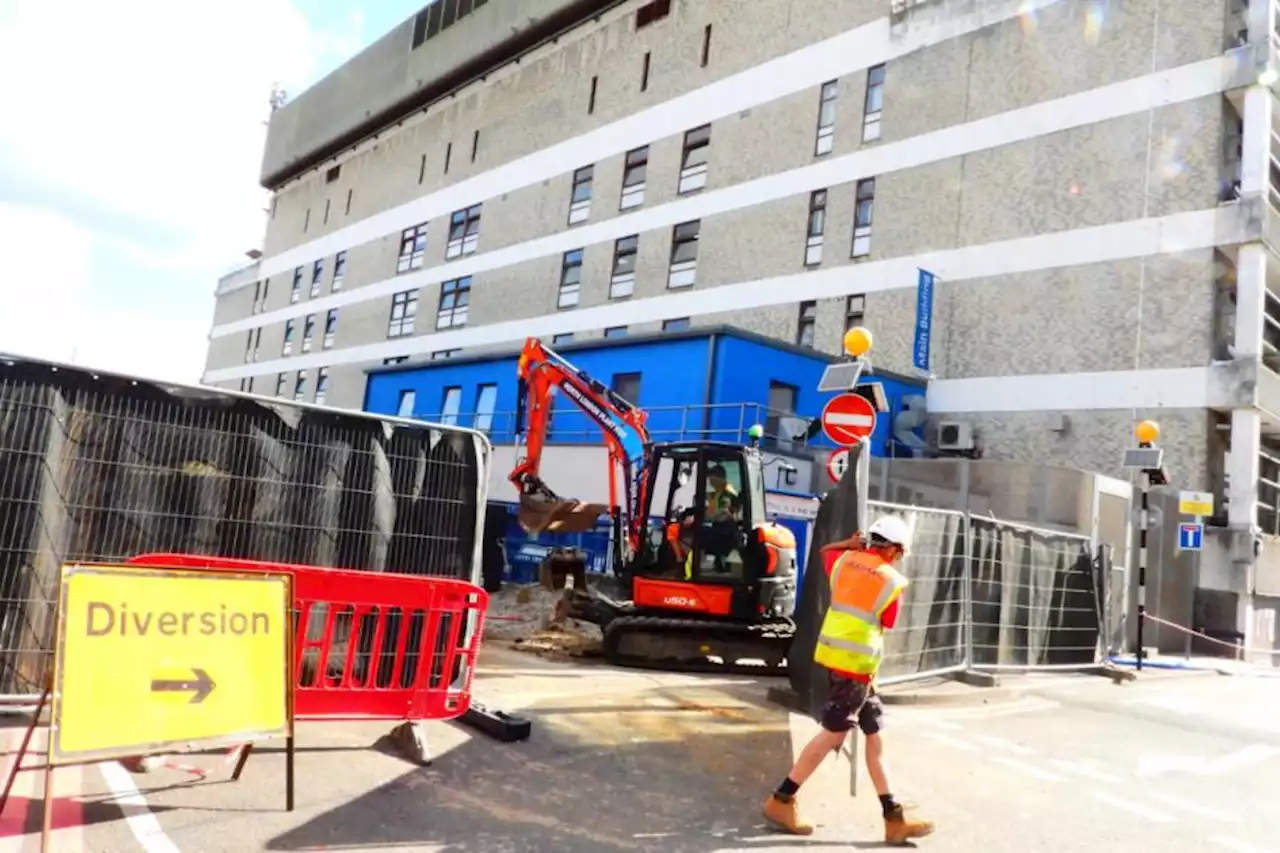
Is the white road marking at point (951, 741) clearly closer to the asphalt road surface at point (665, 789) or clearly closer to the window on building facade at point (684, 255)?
the asphalt road surface at point (665, 789)

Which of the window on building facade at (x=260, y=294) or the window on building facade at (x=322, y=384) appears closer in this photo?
the window on building facade at (x=322, y=384)

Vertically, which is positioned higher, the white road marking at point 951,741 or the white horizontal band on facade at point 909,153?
the white horizontal band on facade at point 909,153

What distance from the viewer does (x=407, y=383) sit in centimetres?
2894

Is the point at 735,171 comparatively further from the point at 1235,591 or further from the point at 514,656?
the point at 514,656

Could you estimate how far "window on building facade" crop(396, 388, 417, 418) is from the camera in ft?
93.6

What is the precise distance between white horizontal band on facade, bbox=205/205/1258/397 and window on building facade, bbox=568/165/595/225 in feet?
11.8

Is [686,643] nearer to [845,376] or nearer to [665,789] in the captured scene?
[845,376]

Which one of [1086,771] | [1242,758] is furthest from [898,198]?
[1086,771]

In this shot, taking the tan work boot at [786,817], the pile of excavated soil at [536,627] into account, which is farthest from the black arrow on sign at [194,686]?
the pile of excavated soil at [536,627]

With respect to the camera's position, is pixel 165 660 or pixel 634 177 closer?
pixel 165 660

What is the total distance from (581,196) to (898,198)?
1262 cm

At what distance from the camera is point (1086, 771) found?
6.93m

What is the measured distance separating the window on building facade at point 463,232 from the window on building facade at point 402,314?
2.82 metres

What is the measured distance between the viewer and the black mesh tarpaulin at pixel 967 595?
788 cm
